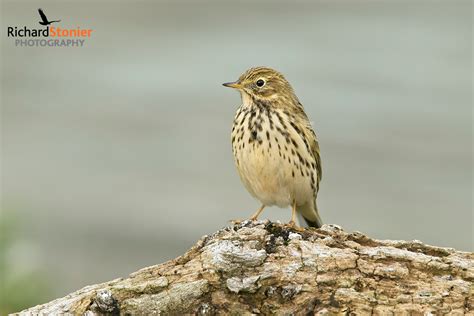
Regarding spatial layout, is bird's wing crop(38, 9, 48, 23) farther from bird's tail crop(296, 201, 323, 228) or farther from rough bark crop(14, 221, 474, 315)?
rough bark crop(14, 221, 474, 315)

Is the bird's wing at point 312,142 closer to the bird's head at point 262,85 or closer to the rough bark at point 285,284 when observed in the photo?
the bird's head at point 262,85

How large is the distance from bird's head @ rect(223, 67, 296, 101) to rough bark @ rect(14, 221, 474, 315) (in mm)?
2097

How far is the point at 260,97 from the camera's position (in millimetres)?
6938

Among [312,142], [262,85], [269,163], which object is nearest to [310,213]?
[312,142]

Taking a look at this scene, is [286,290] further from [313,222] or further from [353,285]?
[313,222]

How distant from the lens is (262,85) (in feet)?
22.8

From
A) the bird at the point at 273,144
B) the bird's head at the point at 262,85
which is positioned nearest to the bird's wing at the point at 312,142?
the bird at the point at 273,144

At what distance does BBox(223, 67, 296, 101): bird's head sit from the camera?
22.8 feet

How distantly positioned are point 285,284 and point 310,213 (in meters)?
2.52

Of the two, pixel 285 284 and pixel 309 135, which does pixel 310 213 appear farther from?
pixel 285 284

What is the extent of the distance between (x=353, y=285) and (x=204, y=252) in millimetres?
851

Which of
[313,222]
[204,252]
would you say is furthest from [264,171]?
[204,252]

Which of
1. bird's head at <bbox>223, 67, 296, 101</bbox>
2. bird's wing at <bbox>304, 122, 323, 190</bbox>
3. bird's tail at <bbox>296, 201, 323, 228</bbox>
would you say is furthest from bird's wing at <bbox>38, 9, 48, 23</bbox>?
bird's wing at <bbox>304, 122, 323, 190</bbox>

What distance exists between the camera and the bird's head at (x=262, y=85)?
695cm
